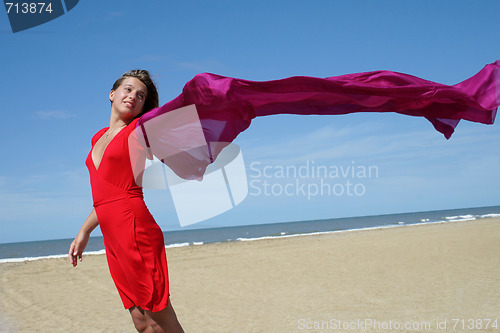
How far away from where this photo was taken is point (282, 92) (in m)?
2.32

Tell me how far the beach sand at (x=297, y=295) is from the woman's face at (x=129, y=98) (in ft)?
11.7

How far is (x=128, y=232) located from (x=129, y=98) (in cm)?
75

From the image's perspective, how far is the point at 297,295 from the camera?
6832 mm

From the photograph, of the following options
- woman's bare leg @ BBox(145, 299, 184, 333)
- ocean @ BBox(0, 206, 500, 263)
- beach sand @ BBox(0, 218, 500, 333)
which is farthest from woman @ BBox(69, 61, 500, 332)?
ocean @ BBox(0, 206, 500, 263)

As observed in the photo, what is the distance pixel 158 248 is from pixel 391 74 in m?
1.68

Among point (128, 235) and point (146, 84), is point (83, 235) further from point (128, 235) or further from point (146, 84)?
point (146, 84)

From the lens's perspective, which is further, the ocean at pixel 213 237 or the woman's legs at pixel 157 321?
the ocean at pixel 213 237

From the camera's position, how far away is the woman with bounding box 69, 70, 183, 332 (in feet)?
6.76

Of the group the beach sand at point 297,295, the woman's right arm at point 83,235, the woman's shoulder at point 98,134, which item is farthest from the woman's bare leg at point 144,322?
the beach sand at point 297,295

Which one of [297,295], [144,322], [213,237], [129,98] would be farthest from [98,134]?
[213,237]

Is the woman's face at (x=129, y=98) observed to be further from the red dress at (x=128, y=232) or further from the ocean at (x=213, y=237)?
the ocean at (x=213, y=237)

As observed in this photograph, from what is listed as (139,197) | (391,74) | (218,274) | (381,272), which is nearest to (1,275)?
(218,274)

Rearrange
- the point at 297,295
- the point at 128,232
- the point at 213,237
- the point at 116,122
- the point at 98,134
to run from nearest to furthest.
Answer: the point at 128,232
the point at 116,122
the point at 98,134
the point at 297,295
the point at 213,237

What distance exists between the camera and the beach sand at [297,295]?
205 inches
